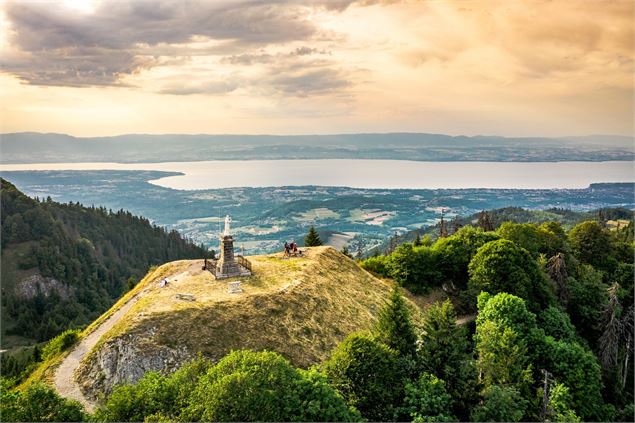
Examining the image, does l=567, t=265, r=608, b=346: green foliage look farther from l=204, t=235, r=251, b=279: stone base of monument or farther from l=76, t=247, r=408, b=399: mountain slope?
l=204, t=235, r=251, b=279: stone base of monument

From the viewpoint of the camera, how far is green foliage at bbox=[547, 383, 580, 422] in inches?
1024

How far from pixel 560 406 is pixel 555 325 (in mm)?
14032

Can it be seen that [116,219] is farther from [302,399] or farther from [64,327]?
[302,399]

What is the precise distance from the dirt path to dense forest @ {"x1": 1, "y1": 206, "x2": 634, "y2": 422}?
3.95 metres

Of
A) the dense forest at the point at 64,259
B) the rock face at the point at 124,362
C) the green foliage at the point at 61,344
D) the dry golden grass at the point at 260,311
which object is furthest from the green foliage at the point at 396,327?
the dense forest at the point at 64,259

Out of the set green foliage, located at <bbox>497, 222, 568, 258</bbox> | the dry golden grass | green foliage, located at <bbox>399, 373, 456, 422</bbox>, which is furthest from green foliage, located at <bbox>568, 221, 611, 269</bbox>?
green foliage, located at <bbox>399, 373, 456, 422</bbox>

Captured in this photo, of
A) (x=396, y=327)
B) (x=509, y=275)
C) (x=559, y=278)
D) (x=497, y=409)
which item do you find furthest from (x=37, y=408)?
(x=559, y=278)

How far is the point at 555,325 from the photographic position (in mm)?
39750

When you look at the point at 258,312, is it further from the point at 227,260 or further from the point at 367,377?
the point at 367,377

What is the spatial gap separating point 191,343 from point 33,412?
9.60 metres

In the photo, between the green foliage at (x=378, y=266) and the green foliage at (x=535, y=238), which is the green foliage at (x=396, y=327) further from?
the green foliage at (x=535, y=238)

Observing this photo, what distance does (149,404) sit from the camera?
2019 cm

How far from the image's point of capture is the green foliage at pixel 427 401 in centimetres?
2205

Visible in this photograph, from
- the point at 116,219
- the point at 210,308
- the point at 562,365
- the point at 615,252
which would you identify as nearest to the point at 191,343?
the point at 210,308
